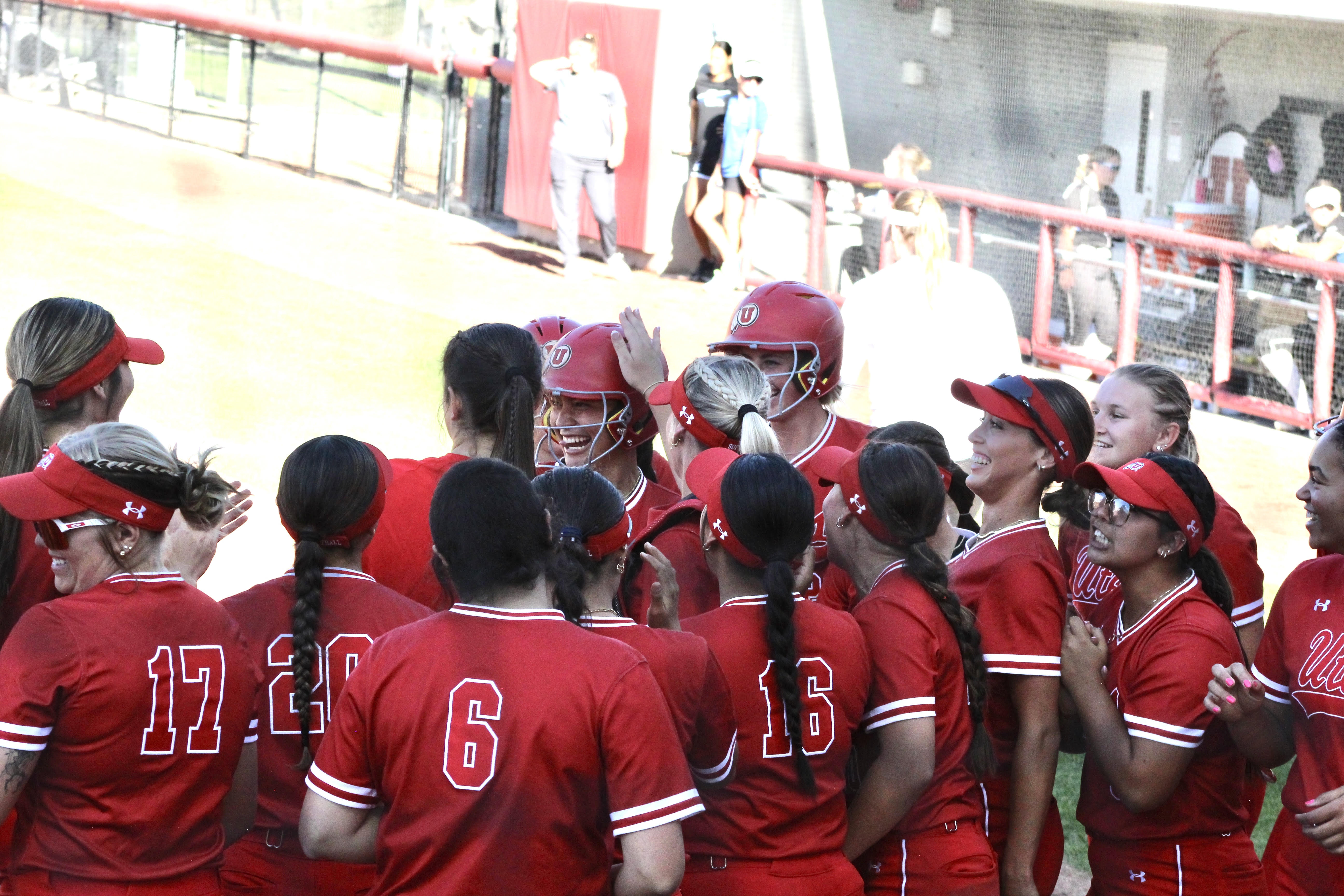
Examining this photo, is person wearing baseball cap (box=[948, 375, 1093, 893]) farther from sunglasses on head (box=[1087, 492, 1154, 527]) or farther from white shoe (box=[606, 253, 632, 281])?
white shoe (box=[606, 253, 632, 281])

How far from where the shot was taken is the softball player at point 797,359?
11.2 ft

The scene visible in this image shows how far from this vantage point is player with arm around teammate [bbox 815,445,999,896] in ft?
8.16

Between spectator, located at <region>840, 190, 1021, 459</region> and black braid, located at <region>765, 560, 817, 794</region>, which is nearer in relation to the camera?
black braid, located at <region>765, 560, 817, 794</region>

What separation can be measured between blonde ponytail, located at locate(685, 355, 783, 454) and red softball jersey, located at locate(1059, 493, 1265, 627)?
0.78 metres

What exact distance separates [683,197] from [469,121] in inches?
116

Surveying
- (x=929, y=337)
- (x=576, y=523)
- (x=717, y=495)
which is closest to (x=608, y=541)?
(x=576, y=523)

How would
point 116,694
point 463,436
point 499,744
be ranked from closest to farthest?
point 499,744, point 116,694, point 463,436

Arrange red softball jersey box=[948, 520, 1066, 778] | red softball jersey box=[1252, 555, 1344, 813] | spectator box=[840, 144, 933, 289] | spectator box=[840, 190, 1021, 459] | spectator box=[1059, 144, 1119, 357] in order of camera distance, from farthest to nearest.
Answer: spectator box=[840, 144, 933, 289]
spectator box=[1059, 144, 1119, 357]
spectator box=[840, 190, 1021, 459]
red softball jersey box=[948, 520, 1066, 778]
red softball jersey box=[1252, 555, 1344, 813]

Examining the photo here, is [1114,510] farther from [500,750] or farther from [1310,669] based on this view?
[500,750]

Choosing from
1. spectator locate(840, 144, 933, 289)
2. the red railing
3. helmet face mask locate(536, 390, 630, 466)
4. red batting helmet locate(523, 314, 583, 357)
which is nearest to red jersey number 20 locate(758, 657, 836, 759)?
helmet face mask locate(536, 390, 630, 466)

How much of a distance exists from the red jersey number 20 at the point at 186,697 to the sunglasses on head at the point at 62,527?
0.74 ft

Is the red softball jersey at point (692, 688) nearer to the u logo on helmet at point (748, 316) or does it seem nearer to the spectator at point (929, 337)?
the u logo on helmet at point (748, 316)

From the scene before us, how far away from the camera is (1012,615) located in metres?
2.69

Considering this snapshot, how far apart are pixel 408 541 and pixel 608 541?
0.70 m
